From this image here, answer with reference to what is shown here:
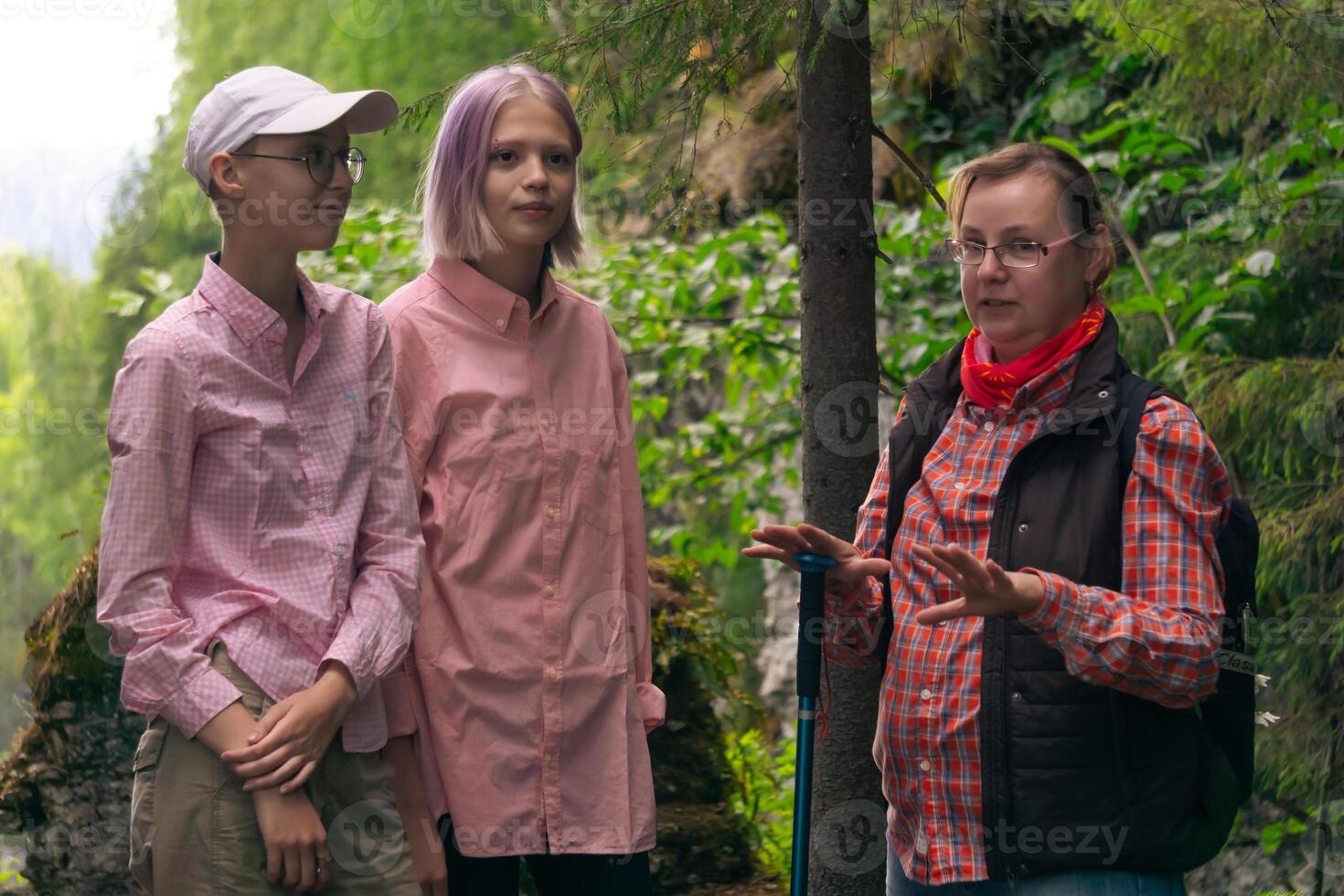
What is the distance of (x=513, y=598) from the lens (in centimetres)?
246

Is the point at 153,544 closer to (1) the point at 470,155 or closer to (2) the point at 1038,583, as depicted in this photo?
(1) the point at 470,155

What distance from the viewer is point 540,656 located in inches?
96.6

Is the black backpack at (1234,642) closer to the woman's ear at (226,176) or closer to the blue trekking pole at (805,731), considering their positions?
the blue trekking pole at (805,731)

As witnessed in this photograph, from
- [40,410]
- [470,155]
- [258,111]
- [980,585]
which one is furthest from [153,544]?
[40,410]

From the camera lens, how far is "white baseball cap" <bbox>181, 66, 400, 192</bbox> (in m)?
2.23

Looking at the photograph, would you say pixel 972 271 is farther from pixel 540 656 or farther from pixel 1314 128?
pixel 1314 128

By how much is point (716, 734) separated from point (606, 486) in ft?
6.40

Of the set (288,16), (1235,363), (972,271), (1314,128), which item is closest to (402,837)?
(972,271)

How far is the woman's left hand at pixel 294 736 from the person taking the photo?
6.72 ft

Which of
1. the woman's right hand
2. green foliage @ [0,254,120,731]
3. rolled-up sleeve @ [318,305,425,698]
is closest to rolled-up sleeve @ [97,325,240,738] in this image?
rolled-up sleeve @ [318,305,425,698]

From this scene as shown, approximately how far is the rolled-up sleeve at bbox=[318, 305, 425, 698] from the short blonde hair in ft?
3.34

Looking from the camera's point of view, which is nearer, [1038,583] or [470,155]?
[1038,583]

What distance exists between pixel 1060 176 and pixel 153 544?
152cm

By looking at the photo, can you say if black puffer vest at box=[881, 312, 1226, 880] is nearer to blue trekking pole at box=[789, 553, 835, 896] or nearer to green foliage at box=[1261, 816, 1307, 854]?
blue trekking pole at box=[789, 553, 835, 896]
